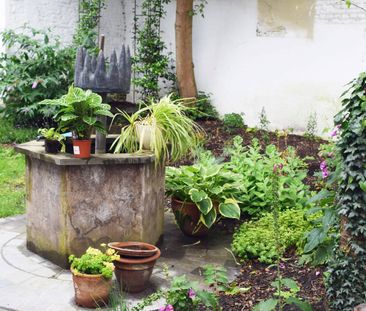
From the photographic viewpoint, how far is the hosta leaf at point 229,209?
506 centimetres

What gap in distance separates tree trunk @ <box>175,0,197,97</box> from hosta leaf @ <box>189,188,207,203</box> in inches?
194

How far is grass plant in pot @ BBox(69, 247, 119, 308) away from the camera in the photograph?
149 inches

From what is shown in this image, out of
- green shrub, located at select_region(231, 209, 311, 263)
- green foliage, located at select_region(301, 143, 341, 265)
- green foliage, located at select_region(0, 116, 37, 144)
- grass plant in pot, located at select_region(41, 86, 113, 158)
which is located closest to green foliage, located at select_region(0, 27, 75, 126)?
green foliage, located at select_region(0, 116, 37, 144)

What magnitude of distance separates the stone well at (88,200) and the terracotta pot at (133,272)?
1.65 feet

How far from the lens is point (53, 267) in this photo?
4.51 metres

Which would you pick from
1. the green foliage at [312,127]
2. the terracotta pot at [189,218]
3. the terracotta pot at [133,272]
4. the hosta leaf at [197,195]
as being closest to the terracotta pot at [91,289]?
the terracotta pot at [133,272]

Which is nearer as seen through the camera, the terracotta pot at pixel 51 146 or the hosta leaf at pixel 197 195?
the terracotta pot at pixel 51 146

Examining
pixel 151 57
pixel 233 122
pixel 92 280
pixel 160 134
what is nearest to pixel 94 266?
pixel 92 280

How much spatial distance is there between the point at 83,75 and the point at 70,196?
0.95 meters

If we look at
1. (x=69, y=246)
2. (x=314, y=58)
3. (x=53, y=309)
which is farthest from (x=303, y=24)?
(x=53, y=309)

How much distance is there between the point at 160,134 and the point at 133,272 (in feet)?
4.23

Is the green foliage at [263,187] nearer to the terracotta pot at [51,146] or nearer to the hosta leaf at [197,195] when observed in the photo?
the hosta leaf at [197,195]

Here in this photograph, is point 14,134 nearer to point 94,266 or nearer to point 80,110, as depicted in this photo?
point 80,110

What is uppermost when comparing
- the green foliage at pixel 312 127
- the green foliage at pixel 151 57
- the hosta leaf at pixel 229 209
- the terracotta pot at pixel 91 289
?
the green foliage at pixel 151 57
